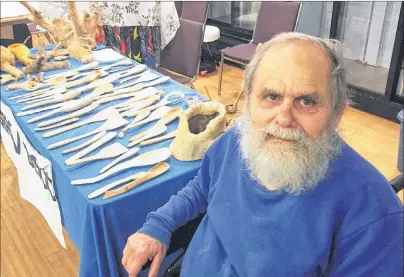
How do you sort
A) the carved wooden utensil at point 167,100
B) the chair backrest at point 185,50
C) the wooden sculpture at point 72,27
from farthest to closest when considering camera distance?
the chair backrest at point 185,50, the wooden sculpture at point 72,27, the carved wooden utensil at point 167,100

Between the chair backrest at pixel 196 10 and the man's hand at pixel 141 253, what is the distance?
2.47 metres

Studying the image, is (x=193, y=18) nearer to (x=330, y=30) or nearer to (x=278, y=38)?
(x=330, y=30)

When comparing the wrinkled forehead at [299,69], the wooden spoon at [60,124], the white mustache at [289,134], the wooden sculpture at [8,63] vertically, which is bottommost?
the wooden spoon at [60,124]

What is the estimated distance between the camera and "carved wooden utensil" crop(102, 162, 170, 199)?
1166 millimetres

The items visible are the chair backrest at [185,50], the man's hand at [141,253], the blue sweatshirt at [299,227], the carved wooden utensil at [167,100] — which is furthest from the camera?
the chair backrest at [185,50]

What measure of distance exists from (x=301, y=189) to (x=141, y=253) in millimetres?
478

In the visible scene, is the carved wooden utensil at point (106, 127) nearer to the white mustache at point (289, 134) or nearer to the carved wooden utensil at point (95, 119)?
the carved wooden utensil at point (95, 119)

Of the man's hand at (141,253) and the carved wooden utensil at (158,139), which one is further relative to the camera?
the carved wooden utensil at (158,139)

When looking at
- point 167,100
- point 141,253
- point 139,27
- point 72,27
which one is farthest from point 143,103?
point 139,27

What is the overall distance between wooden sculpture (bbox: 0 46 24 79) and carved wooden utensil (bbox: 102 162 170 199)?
1185mm

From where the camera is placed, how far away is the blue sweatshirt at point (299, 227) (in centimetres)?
84

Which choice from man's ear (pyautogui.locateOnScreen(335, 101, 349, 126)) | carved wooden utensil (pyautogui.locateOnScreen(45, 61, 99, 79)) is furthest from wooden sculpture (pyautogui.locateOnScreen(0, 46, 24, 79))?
man's ear (pyautogui.locateOnScreen(335, 101, 349, 126))

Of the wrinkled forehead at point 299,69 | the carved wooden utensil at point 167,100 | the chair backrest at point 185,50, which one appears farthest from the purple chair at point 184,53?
the wrinkled forehead at point 299,69

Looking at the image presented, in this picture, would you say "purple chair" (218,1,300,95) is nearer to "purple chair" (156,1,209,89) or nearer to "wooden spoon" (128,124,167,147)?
"purple chair" (156,1,209,89)
